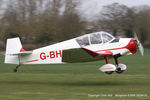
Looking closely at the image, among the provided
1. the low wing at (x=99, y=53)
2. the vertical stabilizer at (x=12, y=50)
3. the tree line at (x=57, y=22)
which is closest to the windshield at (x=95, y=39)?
the low wing at (x=99, y=53)

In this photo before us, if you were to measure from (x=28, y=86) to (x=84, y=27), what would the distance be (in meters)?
38.2

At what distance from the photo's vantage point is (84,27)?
167ft

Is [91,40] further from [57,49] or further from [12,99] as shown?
[12,99]

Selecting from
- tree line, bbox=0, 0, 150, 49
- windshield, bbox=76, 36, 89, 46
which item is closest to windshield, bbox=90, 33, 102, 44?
windshield, bbox=76, 36, 89, 46

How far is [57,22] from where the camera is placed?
49.4 m

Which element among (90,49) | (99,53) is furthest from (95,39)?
(99,53)

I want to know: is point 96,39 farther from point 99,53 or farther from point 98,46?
point 99,53

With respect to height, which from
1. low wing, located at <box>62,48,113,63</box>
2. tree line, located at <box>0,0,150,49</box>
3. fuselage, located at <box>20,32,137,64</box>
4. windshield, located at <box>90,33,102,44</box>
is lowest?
low wing, located at <box>62,48,113,63</box>

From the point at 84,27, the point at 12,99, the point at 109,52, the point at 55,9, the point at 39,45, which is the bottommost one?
the point at 12,99

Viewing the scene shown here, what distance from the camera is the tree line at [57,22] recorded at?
44009mm

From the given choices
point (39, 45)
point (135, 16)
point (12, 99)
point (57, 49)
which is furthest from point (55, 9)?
point (12, 99)

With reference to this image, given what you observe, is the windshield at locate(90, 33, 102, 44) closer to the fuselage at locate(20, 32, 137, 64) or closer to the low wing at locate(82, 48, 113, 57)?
the fuselage at locate(20, 32, 137, 64)

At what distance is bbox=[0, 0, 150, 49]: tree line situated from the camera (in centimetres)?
4401

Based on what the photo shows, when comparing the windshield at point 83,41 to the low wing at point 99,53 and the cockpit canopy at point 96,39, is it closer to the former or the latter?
the cockpit canopy at point 96,39
